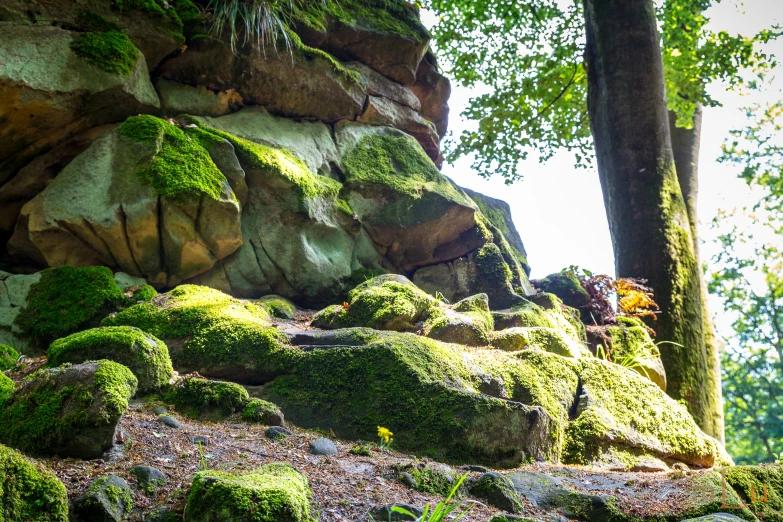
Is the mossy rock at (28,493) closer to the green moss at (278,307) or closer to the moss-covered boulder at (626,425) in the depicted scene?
the moss-covered boulder at (626,425)

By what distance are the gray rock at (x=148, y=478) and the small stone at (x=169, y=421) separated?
908 millimetres

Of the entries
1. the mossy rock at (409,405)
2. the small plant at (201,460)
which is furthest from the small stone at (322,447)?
the small plant at (201,460)

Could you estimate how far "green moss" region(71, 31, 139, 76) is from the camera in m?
6.66

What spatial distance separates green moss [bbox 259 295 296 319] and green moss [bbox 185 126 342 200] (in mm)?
1379

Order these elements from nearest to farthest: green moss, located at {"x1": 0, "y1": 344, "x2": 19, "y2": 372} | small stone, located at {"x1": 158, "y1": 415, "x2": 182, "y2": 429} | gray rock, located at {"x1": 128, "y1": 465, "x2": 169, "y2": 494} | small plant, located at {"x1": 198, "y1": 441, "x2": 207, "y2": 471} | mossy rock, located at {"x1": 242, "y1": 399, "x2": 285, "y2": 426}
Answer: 1. gray rock, located at {"x1": 128, "y1": 465, "x2": 169, "y2": 494}
2. small plant, located at {"x1": 198, "y1": 441, "x2": 207, "y2": 471}
3. small stone, located at {"x1": 158, "y1": 415, "x2": 182, "y2": 429}
4. mossy rock, located at {"x1": 242, "y1": 399, "x2": 285, "y2": 426}
5. green moss, located at {"x1": 0, "y1": 344, "x2": 19, "y2": 372}

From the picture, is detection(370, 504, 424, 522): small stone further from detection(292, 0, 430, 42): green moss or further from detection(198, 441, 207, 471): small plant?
detection(292, 0, 430, 42): green moss

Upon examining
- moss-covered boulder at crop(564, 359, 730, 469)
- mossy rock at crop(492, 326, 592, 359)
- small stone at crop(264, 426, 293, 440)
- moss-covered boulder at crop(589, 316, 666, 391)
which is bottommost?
small stone at crop(264, 426, 293, 440)

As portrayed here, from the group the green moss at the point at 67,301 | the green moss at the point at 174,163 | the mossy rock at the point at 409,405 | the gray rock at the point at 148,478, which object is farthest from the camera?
the green moss at the point at 174,163

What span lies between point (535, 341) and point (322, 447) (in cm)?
317

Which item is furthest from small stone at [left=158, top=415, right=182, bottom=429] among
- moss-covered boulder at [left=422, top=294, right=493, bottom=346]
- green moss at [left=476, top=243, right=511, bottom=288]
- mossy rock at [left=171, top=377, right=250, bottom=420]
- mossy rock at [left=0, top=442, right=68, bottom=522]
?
green moss at [left=476, top=243, right=511, bottom=288]

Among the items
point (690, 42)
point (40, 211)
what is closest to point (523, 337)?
point (40, 211)

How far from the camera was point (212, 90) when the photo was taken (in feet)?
27.3

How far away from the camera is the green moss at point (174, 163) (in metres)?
6.52

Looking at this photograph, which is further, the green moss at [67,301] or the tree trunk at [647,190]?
the tree trunk at [647,190]
